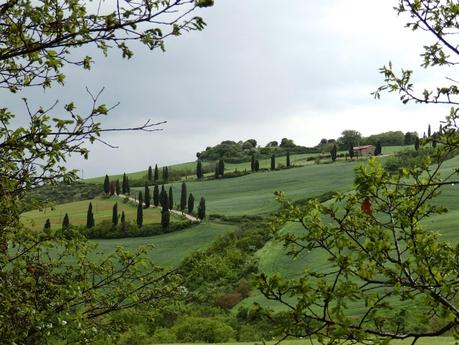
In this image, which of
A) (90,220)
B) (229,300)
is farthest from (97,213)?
(229,300)

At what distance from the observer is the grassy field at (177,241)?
239ft

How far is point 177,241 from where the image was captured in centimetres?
7906

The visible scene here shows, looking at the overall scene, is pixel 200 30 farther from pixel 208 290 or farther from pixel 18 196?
pixel 208 290

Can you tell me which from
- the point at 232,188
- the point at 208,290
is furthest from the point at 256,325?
the point at 232,188

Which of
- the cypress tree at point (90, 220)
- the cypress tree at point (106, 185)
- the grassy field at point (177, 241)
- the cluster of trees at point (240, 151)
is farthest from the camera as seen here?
the cluster of trees at point (240, 151)

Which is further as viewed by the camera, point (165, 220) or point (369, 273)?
point (165, 220)

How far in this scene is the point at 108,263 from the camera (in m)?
7.13

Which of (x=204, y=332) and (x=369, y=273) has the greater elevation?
(x=369, y=273)

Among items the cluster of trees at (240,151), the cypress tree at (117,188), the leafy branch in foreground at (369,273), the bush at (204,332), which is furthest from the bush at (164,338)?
the cluster of trees at (240,151)

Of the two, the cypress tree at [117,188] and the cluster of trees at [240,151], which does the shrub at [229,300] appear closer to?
the cypress tree at [117,188]

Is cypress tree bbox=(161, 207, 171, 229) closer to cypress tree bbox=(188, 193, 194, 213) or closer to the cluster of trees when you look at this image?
cypress tree bbox=(188, 193, 194, 213)

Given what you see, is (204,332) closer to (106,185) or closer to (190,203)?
(190,203)

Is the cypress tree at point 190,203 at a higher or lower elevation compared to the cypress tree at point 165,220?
higher

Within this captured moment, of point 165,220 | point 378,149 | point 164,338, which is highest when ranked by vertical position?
point 378,149
